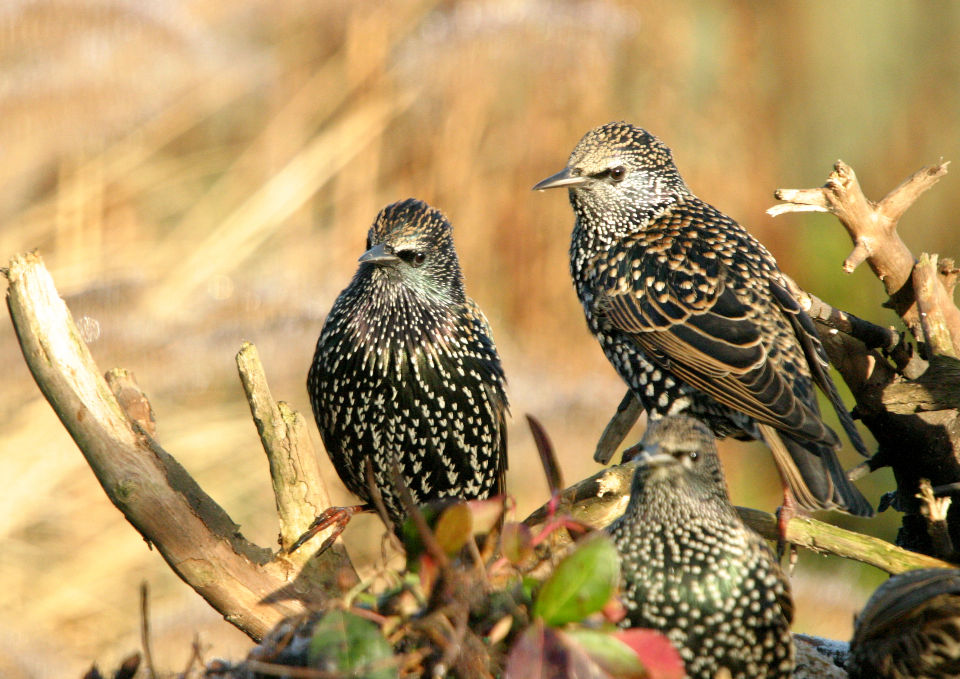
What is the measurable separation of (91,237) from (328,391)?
354 cm

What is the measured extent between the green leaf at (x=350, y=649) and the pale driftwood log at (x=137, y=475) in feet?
2.38

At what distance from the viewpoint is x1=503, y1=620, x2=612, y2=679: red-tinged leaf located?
1542 millimetres

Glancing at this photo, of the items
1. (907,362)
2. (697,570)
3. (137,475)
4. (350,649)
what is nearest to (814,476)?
(907,362)

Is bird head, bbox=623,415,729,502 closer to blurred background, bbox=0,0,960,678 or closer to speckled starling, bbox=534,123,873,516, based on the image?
speckled starling, bbox=534,123,873,516

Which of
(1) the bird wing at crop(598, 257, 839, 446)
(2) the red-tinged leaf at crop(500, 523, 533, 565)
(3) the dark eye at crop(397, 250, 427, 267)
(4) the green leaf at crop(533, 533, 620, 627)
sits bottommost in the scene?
(4) the green leaf at crop(533, 533, 620, 627)

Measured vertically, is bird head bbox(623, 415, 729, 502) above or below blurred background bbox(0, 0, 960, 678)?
below

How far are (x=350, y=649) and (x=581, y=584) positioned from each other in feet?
1.12

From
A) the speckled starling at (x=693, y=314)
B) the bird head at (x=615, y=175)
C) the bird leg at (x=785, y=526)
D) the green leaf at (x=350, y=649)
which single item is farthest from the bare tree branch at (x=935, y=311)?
the green leaf at (x=350, y=649)

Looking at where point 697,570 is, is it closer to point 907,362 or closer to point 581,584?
point 581,584

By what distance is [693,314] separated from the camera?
2.94m

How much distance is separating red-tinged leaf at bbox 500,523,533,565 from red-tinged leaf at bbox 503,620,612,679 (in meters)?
0.12

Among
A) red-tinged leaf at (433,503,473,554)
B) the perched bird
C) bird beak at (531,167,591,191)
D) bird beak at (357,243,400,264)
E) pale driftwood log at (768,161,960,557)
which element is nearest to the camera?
red-tinged leaf at (433,503,473,554)

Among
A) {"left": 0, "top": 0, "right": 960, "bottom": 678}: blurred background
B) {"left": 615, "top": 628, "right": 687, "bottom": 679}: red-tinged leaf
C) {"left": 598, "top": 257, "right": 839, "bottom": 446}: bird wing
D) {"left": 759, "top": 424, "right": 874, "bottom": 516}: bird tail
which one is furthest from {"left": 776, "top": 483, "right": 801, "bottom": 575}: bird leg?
{"left": 0, "top": 0, "right": 960, "bottom": 678}: blurred background

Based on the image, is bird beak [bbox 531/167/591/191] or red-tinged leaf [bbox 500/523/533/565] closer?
red-tinged leaf [bbox 500/523/533/565]
